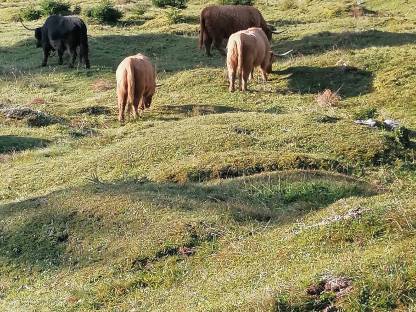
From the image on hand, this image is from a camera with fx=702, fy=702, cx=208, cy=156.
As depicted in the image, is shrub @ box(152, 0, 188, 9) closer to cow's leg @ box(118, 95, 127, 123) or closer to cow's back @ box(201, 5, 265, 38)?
cow's back @ box(201, 5, 265, 38)

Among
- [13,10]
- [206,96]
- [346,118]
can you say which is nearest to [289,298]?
[346,118]

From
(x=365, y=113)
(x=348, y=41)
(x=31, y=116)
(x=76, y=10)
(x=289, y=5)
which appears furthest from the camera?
(x=76, y=10)

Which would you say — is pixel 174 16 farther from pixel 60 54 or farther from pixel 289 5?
pixel 60 54

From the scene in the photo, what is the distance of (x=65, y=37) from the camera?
26922 millimetres

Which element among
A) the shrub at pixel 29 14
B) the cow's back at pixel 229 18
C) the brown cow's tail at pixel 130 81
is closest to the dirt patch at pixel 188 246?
the brown cow's tail at pixel 130 81

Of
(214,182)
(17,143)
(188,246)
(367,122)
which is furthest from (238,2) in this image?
(188,246)

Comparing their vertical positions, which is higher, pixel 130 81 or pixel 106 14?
pixel 130 81

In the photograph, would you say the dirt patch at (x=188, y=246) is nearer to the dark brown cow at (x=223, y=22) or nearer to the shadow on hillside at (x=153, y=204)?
the shadow on hillside at (x=153, y=204)

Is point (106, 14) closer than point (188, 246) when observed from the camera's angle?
No

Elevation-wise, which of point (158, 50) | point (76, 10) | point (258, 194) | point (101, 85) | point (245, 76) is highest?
point (258, 194)

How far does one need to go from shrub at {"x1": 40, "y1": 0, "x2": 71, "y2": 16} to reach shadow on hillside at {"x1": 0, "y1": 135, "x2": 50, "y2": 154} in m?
20.7

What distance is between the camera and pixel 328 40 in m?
25.4

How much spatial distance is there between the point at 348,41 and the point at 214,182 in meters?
13.5

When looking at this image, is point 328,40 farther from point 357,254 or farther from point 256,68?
point 357,254
